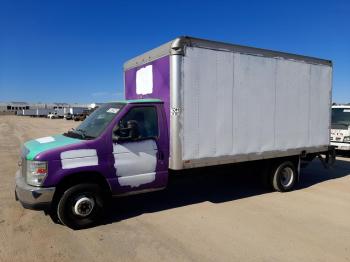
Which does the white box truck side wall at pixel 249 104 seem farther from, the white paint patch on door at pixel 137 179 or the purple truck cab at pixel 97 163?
the white paint patch on door at pixel 137 179

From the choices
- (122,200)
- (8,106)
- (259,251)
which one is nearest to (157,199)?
(122,200)

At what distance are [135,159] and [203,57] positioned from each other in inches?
88.6

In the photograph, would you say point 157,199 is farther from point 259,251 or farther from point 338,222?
point 338,222

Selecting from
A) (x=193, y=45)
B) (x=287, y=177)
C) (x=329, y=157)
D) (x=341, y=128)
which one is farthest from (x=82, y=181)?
(x=341, y=128)

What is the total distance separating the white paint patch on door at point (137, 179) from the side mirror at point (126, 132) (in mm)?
696

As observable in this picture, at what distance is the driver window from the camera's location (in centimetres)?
555

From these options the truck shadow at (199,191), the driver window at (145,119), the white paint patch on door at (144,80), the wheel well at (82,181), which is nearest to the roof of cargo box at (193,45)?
the white paint patch on door at (144,80)

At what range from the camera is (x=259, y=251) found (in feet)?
14.3

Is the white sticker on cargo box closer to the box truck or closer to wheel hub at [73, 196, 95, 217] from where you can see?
the box truck

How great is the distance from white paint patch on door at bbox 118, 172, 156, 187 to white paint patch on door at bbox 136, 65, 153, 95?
1.72 metres

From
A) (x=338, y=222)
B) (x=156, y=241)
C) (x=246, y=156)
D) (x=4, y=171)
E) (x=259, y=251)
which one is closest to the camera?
(x=259, y=251)

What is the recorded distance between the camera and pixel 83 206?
515 cm

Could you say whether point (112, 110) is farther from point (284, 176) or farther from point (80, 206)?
point (284, 176)

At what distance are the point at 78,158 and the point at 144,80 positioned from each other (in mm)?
2372
